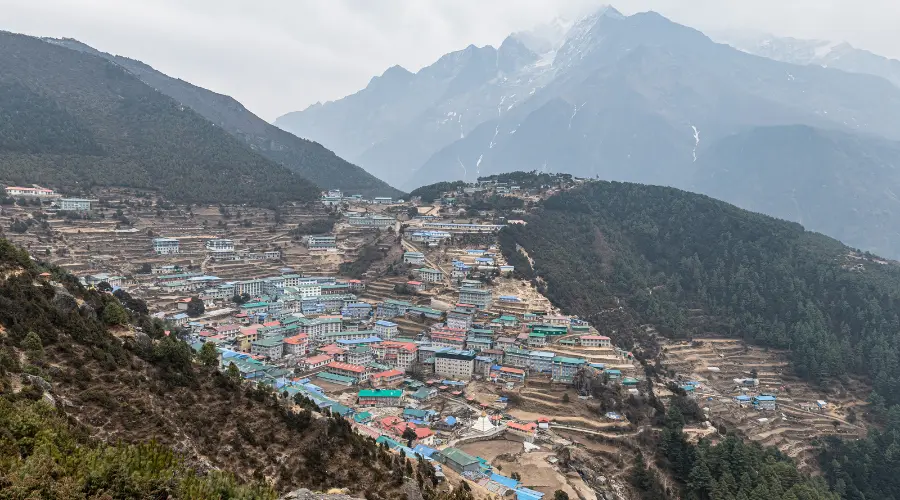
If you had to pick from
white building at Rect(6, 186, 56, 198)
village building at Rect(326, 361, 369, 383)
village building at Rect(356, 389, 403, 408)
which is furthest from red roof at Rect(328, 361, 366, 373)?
white building at Rect(6, 186, 56, 198)

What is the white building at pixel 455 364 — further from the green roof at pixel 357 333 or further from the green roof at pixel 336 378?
the green roof at pixel 357 333

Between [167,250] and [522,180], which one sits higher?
[522,180]

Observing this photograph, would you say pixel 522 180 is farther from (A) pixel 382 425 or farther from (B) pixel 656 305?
(A) pixel 382 425

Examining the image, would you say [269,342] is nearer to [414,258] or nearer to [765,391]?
[414,258]

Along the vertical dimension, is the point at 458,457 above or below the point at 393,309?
below

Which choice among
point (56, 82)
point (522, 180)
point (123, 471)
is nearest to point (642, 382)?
point (123, 471)

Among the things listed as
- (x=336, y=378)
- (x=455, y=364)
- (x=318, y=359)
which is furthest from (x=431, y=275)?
(x=336, y=378)
